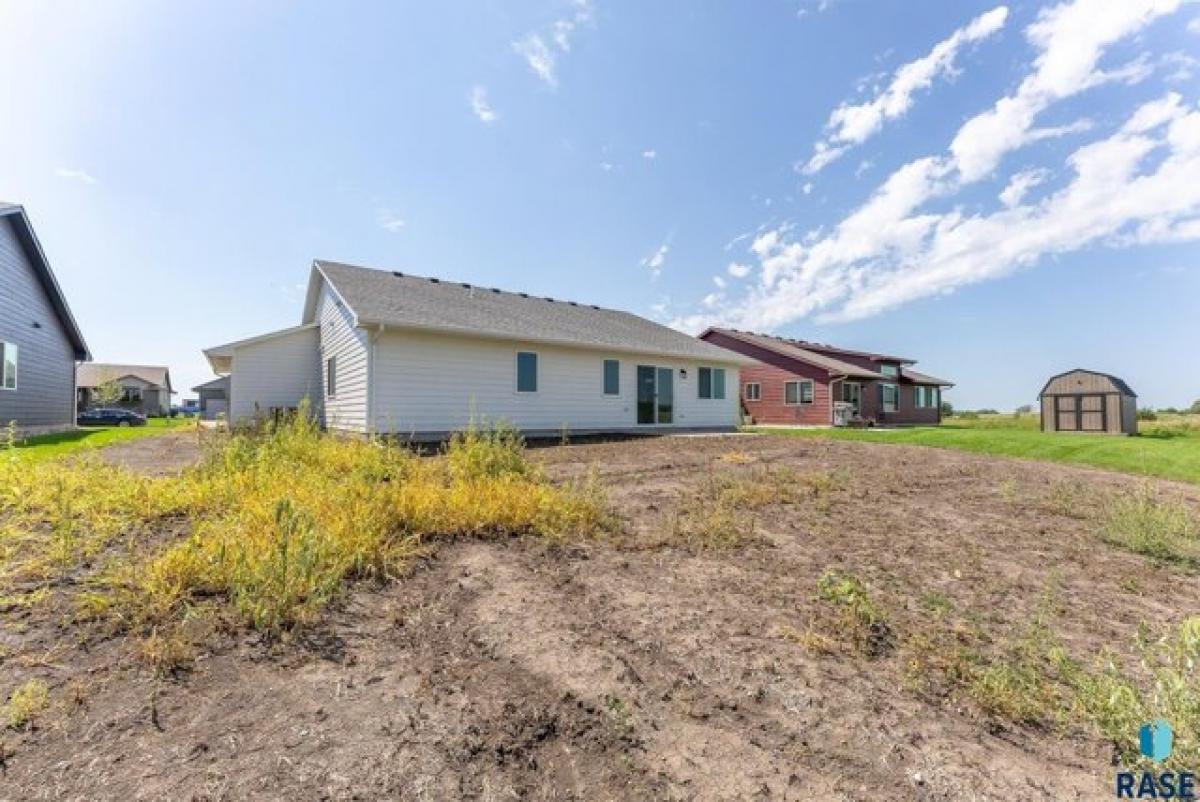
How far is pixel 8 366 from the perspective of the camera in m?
12.4

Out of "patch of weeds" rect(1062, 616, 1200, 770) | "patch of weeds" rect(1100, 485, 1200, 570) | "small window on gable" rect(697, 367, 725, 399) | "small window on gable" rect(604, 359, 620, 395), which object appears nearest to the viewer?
"patch of weeds" rect(1062, 616, 1200, 770)

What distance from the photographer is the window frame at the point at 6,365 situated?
39.8ft

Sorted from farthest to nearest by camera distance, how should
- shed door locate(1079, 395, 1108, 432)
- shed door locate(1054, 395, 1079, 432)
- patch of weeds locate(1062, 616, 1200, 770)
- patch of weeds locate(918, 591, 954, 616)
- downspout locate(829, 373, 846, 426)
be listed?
downspout locate(829, 373, 846, 426)
shed door locate(1054, 395, 1079, 432)
shed door locate(1079, 395, 1108, 432)
patch of weeds locate(918, 591, 954, 616)
patch of weeds locate(1062, 616, 1200, 770)

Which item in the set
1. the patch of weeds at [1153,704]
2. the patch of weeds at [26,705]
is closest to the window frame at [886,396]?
the patch of weeds at [1153,704]

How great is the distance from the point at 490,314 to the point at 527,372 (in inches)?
77.1

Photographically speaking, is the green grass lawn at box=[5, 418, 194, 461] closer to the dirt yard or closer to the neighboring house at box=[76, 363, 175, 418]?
the dirt yard

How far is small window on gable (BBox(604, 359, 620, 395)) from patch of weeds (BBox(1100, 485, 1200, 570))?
1103cm

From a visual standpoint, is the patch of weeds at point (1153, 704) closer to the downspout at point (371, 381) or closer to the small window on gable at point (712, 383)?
the downspout at point (371, 381)

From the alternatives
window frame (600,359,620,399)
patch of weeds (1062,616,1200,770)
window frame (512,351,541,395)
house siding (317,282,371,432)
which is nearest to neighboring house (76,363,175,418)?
house siding (317,282,371,432)

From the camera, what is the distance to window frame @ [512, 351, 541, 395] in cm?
1284

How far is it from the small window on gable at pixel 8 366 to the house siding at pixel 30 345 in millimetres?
171

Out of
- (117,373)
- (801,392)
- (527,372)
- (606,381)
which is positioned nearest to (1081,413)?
(801,392)

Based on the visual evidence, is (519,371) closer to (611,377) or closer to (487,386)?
(487,386)

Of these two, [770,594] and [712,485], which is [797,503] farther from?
[770,594]
